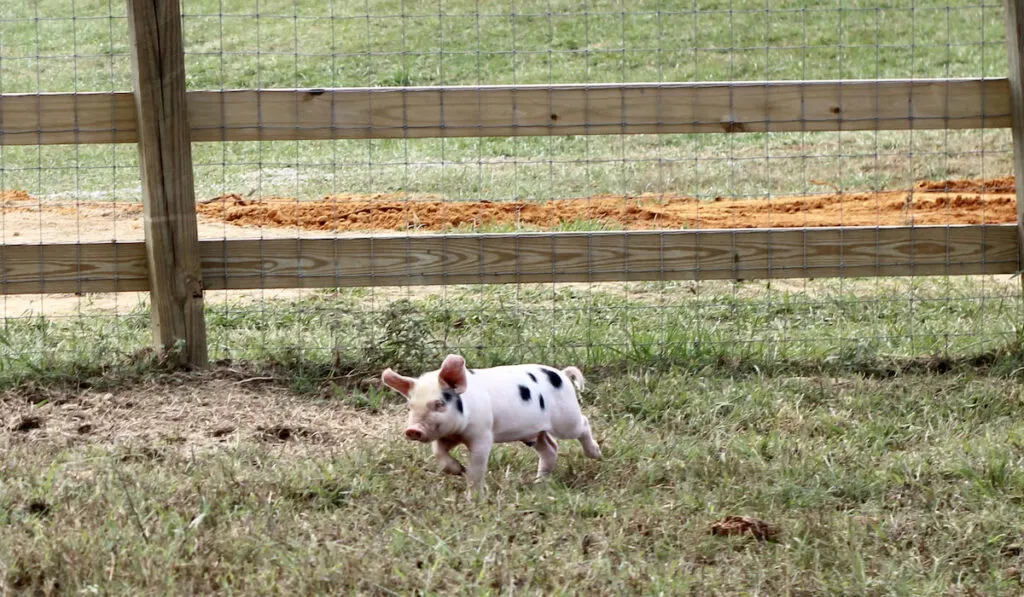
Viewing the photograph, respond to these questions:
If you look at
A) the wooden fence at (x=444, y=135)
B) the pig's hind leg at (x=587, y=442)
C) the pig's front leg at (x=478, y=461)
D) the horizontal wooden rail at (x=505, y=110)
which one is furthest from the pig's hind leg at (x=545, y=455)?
the horizontal wooden rail at (x=505, y=110)

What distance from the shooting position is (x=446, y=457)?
163 inches

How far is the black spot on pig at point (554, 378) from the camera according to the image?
437 cm

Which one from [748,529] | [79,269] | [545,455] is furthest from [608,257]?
[79,269]

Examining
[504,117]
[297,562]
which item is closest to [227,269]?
[504,117]

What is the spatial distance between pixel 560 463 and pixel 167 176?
97.8 inches

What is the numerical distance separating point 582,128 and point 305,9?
545 inches

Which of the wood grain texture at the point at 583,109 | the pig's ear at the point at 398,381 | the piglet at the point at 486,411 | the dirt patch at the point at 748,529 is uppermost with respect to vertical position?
the wood grain texture at the point at 583,109

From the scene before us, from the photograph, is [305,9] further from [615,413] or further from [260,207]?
[615,413]

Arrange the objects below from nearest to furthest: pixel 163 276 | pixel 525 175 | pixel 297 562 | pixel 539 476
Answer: pixel 297 562 → pixel 539 476 → pixel 163 276 → pixel 525 175

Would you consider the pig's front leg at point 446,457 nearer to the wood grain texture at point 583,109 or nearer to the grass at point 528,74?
the wood grain texture at point 583,109

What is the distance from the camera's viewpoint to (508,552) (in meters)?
3.53

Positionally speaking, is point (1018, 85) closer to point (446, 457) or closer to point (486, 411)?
point (486, 411)

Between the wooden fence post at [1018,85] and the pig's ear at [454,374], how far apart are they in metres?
3.52

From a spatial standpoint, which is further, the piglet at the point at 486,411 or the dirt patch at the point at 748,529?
the piglet at the point at 486,411
